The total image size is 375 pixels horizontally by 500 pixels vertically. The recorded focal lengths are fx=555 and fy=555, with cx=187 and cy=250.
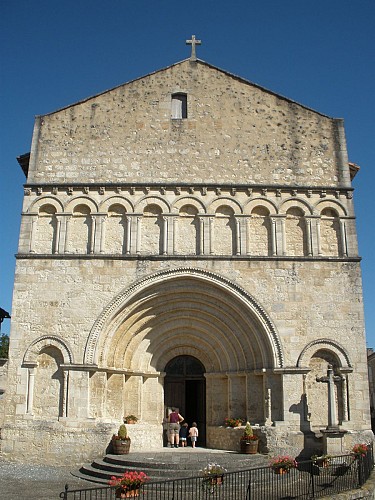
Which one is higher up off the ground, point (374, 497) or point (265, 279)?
point (265, 279)

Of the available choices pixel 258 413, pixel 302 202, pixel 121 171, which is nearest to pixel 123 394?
pixel 258 413

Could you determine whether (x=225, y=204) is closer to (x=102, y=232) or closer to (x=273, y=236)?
(x=273, y=236)

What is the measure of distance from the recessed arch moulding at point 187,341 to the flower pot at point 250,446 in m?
1.10

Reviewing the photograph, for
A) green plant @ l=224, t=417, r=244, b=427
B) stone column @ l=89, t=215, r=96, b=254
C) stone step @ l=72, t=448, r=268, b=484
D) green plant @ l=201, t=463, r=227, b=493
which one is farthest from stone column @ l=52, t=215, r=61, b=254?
green plant @ l=201, t=463, r=227, b=493

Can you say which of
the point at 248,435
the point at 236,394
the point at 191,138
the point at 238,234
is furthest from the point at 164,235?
the point at 248,435

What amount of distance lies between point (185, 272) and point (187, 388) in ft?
14.2

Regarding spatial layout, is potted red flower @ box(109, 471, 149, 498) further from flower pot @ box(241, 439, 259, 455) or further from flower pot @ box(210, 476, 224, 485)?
flower pot @ box(241, 439, 259, 455)

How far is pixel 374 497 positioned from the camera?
11.6 metres

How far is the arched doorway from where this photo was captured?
18203 millimetres

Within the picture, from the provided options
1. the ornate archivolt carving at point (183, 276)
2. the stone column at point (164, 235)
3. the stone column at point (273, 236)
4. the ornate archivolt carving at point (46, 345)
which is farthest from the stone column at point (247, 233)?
the ornate archivolt carving at point (46, 345)

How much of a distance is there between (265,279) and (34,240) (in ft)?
23.9

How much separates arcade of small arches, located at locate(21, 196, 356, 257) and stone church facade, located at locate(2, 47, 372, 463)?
45 mm

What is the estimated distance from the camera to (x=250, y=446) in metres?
15.4

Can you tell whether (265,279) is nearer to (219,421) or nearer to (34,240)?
(219,421)
